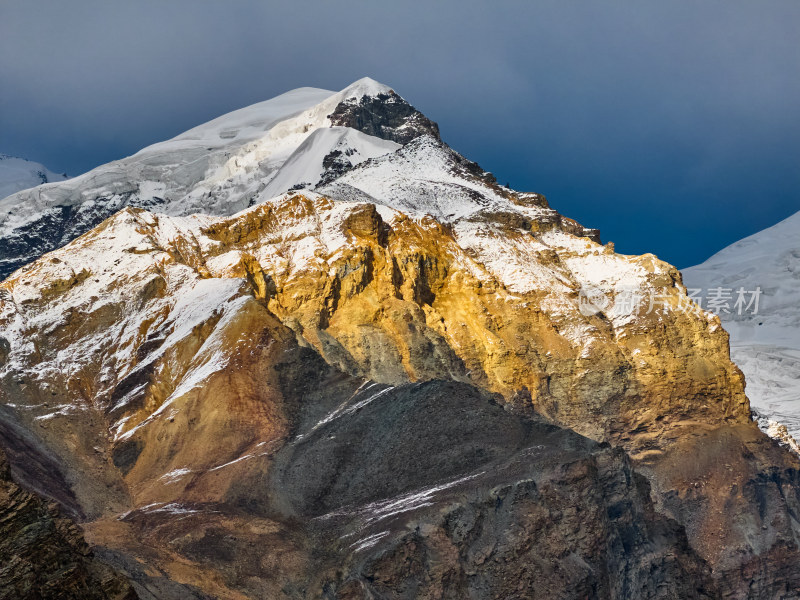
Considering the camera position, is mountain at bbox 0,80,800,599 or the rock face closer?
the rock face

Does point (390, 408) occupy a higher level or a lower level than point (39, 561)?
higher

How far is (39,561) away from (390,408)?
2097 inches

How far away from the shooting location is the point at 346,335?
411ft

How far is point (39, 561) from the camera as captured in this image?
1945 inches

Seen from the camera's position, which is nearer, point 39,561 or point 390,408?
point 39,561

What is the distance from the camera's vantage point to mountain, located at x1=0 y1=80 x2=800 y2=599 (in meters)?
81.6

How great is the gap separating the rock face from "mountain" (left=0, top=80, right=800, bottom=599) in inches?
708

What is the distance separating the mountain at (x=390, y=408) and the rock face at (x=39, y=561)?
59.0ft

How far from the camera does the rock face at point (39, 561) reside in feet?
159

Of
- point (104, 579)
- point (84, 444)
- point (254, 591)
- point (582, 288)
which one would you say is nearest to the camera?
point (104, 579)

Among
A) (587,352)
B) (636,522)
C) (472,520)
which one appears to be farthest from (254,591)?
(587,352)

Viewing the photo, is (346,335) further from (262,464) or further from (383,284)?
(262,464)

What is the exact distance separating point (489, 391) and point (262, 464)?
38.7 m

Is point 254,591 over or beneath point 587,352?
beneath
